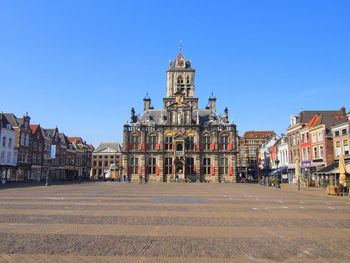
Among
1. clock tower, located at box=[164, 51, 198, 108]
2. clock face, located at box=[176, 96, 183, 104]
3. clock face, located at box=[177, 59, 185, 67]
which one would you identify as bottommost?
clock face, located at box=[176, 96, 183, 104]

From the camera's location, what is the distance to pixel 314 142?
45.3 metres

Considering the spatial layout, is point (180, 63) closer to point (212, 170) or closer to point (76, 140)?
point (212, 170)

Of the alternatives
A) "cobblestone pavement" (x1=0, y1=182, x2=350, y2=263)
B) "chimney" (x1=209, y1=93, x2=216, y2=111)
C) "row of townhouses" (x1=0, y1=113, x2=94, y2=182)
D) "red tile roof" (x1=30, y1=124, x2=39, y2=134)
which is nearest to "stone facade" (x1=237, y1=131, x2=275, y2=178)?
"chimney" (x1=209, y1=93, x2=216, y2=111)

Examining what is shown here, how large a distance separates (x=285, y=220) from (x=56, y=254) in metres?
9.18

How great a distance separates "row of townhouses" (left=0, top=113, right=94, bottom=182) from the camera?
52.2 m

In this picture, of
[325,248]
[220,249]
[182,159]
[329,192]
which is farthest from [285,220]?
[182,159]

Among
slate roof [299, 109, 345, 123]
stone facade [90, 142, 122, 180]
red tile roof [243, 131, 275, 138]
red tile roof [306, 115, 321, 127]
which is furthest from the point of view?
stone facade [90, 142, 122, 180]

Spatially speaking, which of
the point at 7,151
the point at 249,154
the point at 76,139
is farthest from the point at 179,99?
the point at 76,139

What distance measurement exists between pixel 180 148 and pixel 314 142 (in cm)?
2802

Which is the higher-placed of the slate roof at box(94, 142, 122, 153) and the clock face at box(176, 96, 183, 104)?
the clock face at box(176, 96, 183, 104)

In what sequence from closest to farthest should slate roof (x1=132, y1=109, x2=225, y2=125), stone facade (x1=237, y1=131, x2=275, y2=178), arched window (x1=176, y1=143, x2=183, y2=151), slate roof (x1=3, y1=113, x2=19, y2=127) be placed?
slate roof (x1=3, y1=113, x2=19, y2=127) → arched window (x1=176, y1=143, x2=183, y2=151) → slate roof (x1=132, y1=109, x2=225, y2=125) → stone facade (x1=237, y1=131, x2=275, y2=178)

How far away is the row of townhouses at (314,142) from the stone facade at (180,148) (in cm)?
1168

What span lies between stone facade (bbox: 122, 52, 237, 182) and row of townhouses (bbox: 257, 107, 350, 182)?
38.3ft

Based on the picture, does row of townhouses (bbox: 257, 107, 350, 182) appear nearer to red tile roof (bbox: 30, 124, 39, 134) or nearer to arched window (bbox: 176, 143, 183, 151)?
arched window (bbox: 176, 143, 183, 151)
